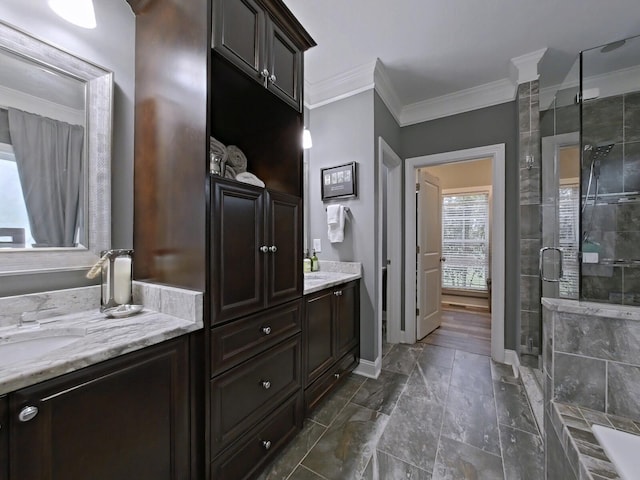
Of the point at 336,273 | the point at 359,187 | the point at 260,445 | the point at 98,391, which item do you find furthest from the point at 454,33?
the point at 260,445

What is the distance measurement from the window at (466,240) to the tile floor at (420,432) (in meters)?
2.66

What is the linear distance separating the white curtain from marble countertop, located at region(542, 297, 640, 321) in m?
2.38

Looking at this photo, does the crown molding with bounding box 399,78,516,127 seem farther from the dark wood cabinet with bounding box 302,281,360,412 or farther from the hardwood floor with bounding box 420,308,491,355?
the hardwood floor with bounding box 420,308,491,355

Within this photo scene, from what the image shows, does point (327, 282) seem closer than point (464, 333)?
Yes

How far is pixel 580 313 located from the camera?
1.24 m

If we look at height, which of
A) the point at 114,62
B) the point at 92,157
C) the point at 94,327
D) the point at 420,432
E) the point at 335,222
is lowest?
the point at 420,432

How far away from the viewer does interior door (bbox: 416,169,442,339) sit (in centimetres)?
313

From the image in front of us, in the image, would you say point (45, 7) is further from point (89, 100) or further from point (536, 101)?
point (536, 101)

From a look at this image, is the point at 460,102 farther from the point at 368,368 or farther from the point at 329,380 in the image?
the point at 329,380

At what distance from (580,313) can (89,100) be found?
2.59m

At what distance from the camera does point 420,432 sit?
1.64 m

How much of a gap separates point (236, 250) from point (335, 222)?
1.33 m

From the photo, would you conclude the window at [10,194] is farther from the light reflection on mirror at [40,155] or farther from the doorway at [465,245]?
the doorway at [465,245]

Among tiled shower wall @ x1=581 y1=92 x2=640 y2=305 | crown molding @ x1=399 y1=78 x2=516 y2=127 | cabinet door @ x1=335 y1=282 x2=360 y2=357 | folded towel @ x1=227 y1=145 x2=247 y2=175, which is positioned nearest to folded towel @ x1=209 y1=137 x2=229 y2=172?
folded towel @ x1=227 y1=145 x2=247 y2=175
